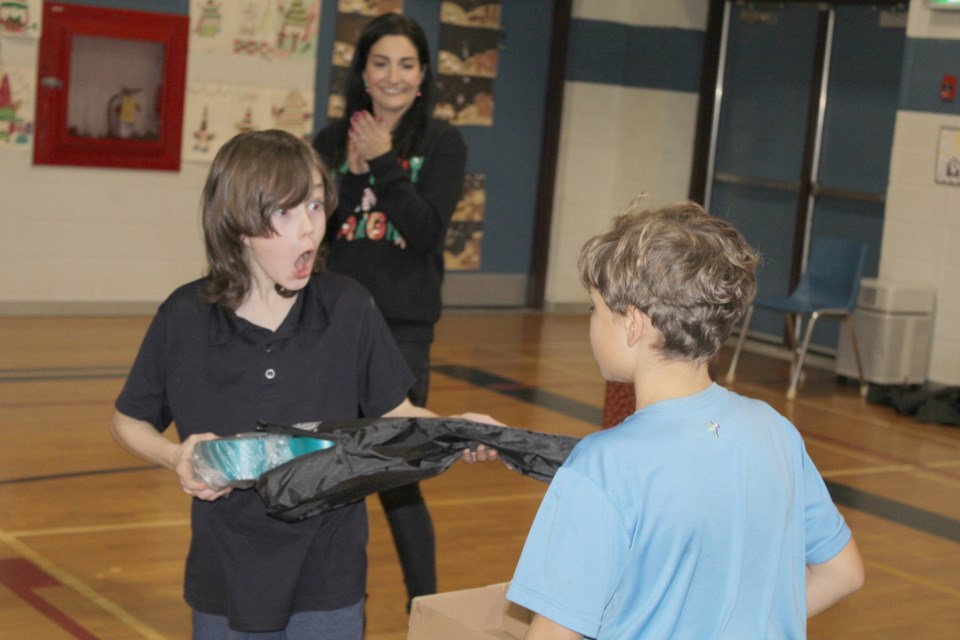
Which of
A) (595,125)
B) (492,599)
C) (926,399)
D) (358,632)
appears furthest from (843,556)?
(595,125)

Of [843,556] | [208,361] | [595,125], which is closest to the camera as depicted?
[843,556]

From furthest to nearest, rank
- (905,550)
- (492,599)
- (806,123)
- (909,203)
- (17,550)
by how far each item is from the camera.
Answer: (806,123), (909,203), (905,550), (17,550), (492,599)

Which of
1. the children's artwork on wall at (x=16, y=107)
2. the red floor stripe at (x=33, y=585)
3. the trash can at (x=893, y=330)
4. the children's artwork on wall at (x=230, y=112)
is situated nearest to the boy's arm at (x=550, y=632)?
the red floor stripe at (x=33, y=585)

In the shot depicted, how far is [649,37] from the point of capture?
1023cm

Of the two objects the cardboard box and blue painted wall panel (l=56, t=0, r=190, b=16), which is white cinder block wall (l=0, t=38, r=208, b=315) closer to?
blue painted wall panel (l=56, t=0, r=190, b=16)

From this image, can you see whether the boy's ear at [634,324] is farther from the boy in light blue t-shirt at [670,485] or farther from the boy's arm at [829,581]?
the boy's arm at [829,581]

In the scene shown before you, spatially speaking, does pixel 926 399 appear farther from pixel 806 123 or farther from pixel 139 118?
pixel 139 118

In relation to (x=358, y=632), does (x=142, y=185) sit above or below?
above

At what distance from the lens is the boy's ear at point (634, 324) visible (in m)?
1.52

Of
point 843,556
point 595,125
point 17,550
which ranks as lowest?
point 17,550

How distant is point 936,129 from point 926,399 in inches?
67.0

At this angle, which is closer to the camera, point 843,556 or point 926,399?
point 843,556

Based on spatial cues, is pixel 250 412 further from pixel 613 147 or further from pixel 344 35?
pixel 613 147

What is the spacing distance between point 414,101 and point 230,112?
219 inches
